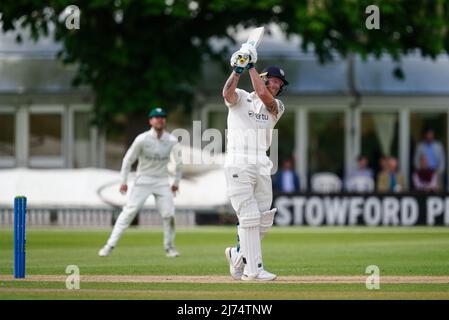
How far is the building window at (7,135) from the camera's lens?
29.9m

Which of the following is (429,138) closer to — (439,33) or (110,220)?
(439,33)

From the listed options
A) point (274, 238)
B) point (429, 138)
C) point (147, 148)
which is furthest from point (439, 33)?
point (147, 148)

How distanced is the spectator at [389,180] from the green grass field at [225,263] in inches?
114

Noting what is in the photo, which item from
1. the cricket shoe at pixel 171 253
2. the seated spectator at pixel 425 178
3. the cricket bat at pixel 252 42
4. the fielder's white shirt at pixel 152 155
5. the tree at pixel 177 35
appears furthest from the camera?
the seated spectator at pixel 425 178

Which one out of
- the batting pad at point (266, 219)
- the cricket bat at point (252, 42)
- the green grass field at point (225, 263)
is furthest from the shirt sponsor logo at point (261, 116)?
the green grass field at point (225, 263)

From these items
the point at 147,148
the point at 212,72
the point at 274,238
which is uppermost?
the point at 212,72

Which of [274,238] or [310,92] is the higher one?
[310,92]

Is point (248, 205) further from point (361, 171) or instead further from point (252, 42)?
point (361, 171)

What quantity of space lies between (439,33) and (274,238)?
24.0 ft

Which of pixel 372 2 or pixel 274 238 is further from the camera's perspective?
pixel 372 2

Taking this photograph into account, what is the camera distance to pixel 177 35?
86.4 ft

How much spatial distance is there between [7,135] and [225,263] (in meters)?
16.6

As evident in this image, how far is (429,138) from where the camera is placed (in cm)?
2733

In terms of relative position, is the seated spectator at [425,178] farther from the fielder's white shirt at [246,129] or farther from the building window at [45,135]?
the fielder's white shirt at [246,129]
